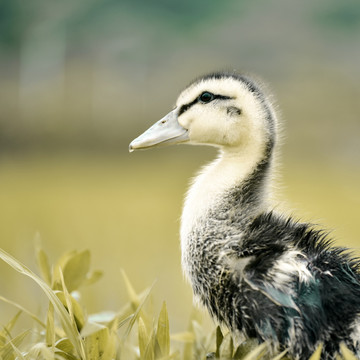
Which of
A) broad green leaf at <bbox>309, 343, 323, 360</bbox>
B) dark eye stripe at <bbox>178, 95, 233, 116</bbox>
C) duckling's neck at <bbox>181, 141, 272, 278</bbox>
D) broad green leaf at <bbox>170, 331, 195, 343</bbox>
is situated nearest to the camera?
broad green leaf at <bbox>309, 343, 323, 360</bbox>

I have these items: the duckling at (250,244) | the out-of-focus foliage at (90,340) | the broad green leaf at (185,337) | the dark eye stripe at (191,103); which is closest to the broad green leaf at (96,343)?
the out-of-focus foliage at (90,340)

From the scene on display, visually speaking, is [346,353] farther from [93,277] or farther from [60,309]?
[93,277]

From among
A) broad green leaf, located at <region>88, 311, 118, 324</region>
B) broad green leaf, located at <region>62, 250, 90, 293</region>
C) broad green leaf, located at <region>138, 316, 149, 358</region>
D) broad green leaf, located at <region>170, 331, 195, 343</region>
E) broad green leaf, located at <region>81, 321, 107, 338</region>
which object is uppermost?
broad green leaf, located at <region>81, 321, 107, 338</region>

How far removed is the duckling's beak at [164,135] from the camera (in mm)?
1588

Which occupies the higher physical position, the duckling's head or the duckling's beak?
the duckling's head

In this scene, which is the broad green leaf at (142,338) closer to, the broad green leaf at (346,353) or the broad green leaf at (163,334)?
the broad green leaf at (163,334)

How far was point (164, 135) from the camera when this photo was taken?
5.25 feet

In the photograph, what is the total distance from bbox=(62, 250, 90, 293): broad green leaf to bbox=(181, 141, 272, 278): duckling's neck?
0.25m

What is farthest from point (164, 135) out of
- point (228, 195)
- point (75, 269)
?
point (75, 269)

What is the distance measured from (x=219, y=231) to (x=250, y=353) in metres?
0.26

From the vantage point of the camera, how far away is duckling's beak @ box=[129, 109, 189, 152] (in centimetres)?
159

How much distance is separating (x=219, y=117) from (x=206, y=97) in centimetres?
6

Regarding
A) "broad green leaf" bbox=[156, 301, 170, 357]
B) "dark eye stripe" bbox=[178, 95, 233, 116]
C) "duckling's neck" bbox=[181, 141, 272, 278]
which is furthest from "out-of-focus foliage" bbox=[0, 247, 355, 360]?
"dark eye stripe" bbox=[178, 95, 233, 116]

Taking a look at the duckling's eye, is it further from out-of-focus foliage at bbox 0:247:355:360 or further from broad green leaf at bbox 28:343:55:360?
broad green leaf at bbox 28:343:55:360
